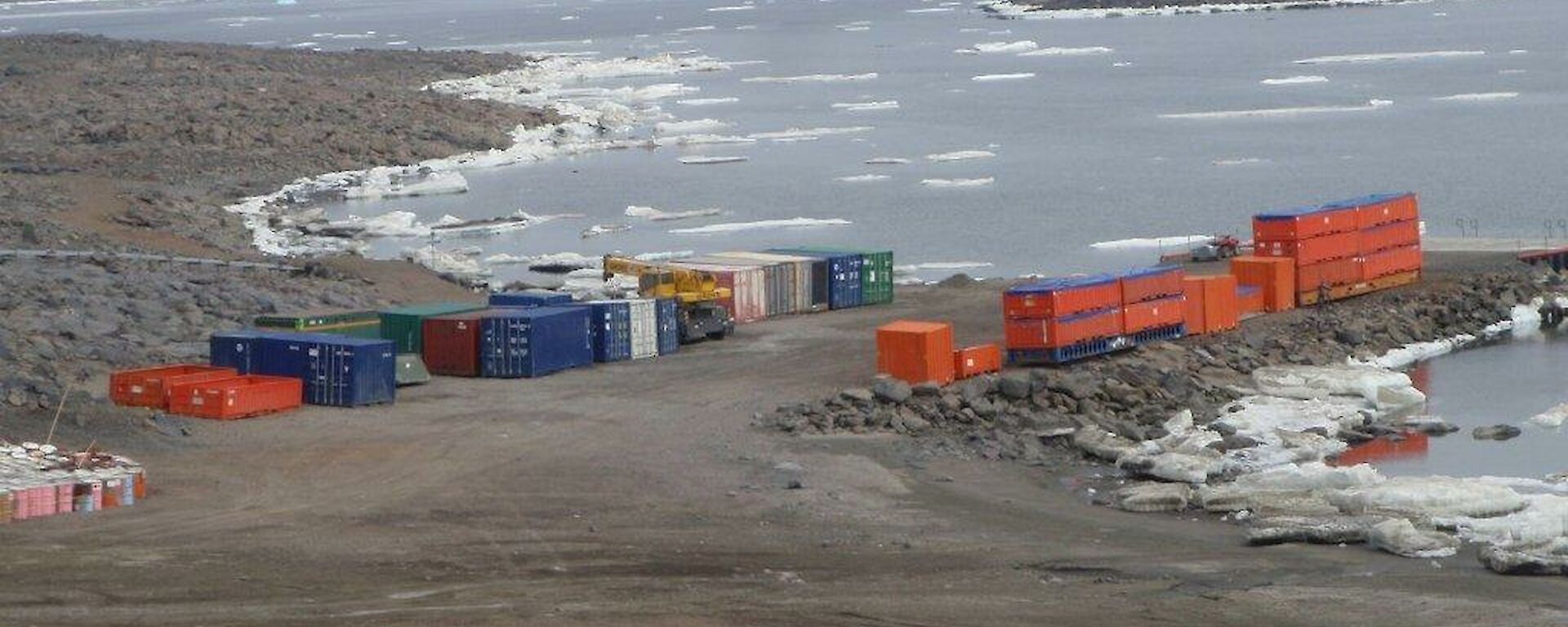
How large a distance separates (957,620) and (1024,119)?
72626 millimetres

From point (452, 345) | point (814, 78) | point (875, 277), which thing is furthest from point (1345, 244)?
point (814, 78)

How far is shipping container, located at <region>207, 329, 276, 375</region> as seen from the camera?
31.8m

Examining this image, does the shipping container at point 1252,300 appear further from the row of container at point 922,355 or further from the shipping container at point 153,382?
the shipping container at point 153,382

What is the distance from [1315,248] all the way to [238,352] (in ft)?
61.2

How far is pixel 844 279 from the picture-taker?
4097 centimetres

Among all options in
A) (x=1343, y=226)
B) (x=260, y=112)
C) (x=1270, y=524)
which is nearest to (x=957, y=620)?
(x=1270, y=524)

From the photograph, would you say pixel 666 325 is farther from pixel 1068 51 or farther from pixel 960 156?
pixel 1068 51

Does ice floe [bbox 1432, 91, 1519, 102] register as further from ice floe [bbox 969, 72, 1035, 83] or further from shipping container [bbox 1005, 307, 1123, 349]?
shipping container [bbox 1005, 307, 1123, 349]

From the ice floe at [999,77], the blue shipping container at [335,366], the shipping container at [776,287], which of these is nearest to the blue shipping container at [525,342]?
the blue shipping container at [335,366]

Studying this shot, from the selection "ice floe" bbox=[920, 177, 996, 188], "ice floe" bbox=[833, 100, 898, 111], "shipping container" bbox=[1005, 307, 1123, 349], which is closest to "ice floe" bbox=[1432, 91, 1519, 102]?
"ice floe" bbox=[833, 100, 898, 111]

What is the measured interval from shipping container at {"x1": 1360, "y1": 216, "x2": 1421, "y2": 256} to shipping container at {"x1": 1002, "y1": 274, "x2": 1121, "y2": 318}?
334 inches

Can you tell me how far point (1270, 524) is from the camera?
977 inches

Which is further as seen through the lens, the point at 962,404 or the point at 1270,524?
the point at 962,404

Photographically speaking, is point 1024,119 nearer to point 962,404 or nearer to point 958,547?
point 962,404
